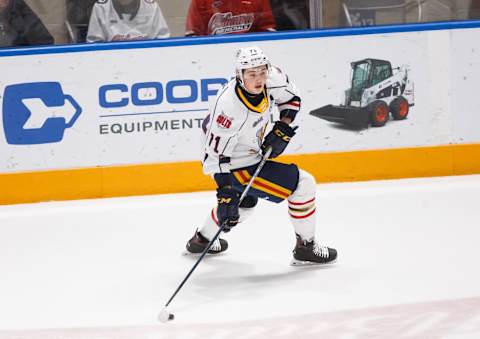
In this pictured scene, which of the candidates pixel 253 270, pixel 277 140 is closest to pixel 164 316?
pixel 253 270

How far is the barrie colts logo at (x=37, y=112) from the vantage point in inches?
225

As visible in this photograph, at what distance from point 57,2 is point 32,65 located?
458 mm

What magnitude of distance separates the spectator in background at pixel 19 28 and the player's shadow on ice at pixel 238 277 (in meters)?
2.17

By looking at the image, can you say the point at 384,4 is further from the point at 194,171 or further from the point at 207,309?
the point at 207,309

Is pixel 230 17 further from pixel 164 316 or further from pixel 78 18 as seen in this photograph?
pixel 164 316

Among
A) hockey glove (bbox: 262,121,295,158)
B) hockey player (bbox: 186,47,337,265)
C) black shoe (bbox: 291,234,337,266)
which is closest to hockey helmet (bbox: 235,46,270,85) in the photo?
hockey player (bbox: 186,47,337,265)

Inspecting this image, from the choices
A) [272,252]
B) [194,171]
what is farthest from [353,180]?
[272,252]

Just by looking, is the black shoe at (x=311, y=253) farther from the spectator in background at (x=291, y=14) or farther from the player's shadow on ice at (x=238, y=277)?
the spectator in background at (x=291, y=14)

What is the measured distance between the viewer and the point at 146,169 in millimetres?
5832

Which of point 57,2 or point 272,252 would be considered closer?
point 272,252

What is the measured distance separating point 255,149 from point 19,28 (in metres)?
2.31

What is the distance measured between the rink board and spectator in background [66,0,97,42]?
0.43ft

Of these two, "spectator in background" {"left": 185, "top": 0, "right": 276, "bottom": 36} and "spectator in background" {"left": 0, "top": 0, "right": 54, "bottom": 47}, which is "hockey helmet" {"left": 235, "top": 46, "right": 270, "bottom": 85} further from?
"spectator in background" {"left": 0, "top": 0, "right": 54, "bottom": 47}

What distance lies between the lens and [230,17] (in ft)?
19.5
